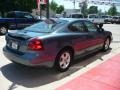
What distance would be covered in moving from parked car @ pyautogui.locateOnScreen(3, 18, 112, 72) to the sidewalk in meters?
0.70

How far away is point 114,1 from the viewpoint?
53.8m

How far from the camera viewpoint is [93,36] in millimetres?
7801

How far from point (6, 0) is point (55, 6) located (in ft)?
233

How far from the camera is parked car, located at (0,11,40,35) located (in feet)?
49.6

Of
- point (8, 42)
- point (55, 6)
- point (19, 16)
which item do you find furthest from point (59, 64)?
point (55, 6)

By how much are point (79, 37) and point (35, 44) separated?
180 cm

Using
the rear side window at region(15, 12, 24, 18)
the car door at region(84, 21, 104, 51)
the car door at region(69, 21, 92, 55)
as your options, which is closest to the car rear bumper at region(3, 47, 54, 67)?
the car door at region(69, 21, 92, 55)

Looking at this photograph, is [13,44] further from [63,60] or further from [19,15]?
[19,15]

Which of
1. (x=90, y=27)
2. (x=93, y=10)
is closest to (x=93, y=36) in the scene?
(x=90, y=27)

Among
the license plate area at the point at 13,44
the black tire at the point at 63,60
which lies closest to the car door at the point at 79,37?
the black tire at the point at 63,60

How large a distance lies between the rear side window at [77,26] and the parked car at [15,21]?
8.78 meters

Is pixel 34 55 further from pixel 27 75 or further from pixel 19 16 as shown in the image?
pixel 19 16

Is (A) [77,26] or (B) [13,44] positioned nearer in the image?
(B) [13,44]

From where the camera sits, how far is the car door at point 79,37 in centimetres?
680
